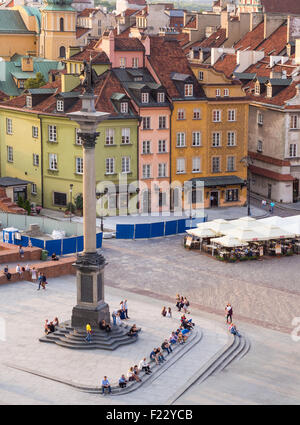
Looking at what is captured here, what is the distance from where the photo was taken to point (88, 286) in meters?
49.8

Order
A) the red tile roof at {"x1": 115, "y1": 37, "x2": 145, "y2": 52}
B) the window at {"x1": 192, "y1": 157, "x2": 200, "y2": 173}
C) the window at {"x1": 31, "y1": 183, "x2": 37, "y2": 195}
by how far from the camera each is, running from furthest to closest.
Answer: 1. the window at {"x1": 192, "y1": 157, "x2": 200, "y2": 173}
2. the window at {"x1": 31, "y1": 183, "x2": 37, "y2": 195}
3. the red tile roof at {"x1": 115, "y1": 37, "x2": 145, "y2": 52}

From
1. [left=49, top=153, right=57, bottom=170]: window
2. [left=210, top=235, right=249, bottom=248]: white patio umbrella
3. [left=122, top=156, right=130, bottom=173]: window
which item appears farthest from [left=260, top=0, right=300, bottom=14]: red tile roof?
[left=210, top=235, right=249, bottom=248]: white patio umbrella

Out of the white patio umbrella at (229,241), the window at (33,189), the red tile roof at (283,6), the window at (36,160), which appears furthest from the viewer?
the red tile roof at (283,6)

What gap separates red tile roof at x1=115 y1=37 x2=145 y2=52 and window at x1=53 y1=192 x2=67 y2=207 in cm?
1361

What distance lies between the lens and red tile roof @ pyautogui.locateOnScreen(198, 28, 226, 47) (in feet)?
384

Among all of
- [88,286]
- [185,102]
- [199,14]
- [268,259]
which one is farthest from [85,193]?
[199,14]

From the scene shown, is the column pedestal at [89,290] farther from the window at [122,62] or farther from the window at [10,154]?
the window at [10,154]

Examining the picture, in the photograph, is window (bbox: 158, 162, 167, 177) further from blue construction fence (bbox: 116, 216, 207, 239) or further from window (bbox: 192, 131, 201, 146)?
blue construction fence (bbox: 116, 216, 207, 239)

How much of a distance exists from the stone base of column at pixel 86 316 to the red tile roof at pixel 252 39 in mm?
65768

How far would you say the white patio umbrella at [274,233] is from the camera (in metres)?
69.6

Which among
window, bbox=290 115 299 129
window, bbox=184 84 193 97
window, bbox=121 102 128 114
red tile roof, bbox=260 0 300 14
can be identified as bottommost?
window, bbox=290 115 299 129

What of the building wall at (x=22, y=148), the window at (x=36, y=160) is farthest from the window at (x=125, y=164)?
the window at (x=36, y=160)

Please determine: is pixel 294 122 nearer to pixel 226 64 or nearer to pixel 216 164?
pixel 216 164

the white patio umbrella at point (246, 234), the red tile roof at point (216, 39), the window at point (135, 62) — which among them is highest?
the red tile roof at point (216, 39)
